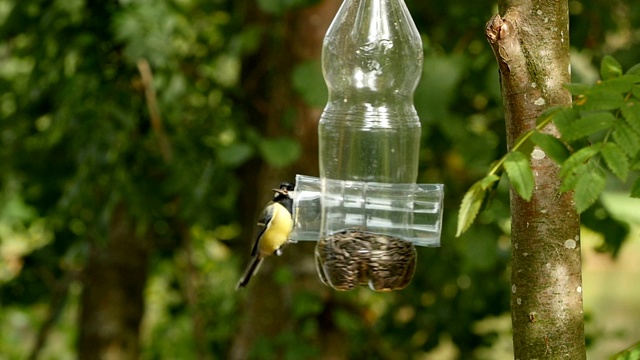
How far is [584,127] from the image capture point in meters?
1.91

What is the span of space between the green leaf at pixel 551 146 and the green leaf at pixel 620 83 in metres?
0.15

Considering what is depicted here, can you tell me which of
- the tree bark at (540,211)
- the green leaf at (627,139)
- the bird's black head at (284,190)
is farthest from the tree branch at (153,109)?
the green leaf at (627,139)

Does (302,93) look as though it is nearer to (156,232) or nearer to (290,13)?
(290,13)

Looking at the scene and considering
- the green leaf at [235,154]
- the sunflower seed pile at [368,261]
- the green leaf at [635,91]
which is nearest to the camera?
the green leaf at [635,91]

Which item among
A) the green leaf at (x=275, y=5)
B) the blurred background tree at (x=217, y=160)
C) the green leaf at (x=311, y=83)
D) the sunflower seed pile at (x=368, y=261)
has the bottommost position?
the blurred background tree at (x=217, y=160)

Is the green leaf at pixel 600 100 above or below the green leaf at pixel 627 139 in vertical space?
above

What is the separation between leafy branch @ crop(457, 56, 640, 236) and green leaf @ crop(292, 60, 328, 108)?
246 cm

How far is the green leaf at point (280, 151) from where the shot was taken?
181 inches

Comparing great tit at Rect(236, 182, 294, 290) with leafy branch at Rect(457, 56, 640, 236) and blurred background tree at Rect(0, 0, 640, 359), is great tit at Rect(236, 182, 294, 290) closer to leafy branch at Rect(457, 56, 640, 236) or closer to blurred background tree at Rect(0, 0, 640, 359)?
leafy branch at Rect(457, 56, 640, 236)

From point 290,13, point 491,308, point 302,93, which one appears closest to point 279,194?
point 302,93

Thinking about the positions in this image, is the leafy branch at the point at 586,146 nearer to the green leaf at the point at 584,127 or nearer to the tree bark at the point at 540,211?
the green leaf at the point at 584,127

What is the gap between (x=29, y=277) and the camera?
A: 589cm

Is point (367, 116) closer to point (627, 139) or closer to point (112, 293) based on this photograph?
point (627, 139)

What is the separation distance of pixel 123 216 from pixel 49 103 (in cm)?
87
